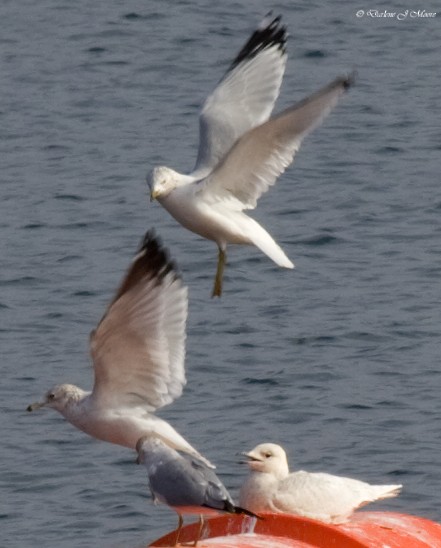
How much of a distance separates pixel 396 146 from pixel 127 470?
737 centimetres

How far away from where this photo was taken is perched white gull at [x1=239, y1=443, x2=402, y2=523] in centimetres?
871

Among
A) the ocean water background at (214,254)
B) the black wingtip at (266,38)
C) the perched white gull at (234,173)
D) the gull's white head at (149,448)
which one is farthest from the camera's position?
the ocean water background at (214,254)

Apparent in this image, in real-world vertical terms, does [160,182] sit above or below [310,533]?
above

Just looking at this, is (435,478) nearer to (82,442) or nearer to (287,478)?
(82,442)

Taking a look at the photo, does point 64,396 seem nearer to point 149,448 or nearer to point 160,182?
point 149,448

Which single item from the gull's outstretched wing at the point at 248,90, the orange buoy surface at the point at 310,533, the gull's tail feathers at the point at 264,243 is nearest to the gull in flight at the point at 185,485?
the orange buoy surface at the point at 310,533

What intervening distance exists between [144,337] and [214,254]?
727 centimetres

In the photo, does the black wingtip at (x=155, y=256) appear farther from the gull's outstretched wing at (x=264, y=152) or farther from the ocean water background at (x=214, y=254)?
the ocean water background at (x=214, y=254)

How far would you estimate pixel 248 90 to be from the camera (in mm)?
11258

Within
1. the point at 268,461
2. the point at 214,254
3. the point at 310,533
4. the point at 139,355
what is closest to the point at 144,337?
the point at 139,355

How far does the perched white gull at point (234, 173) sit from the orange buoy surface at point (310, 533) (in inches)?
62.6

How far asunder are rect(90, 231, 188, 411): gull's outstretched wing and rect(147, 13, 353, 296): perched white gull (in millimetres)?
1121

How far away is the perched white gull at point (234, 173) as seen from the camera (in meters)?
9.95

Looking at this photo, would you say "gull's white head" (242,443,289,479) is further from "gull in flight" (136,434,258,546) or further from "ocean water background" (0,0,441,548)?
"ocean water background" (0,0,441,548)
